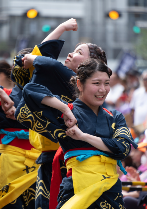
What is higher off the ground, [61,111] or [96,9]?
[61,111]

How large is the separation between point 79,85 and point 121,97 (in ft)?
23.2

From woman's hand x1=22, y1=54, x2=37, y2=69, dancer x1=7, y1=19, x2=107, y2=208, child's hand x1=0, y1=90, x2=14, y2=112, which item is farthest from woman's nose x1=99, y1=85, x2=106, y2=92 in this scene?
child's hand x1=0, y1=90, x2=14, y2=112

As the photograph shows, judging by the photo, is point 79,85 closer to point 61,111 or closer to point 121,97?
point 61,111

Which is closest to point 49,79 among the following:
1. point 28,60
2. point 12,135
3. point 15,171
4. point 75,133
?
point 28,60

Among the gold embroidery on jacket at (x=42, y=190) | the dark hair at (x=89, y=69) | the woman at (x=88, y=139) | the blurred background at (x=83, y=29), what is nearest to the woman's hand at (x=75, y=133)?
the woman at (x=88, y=139)

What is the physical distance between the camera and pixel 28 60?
9.59 feet

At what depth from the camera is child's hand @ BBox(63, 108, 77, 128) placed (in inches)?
97.5

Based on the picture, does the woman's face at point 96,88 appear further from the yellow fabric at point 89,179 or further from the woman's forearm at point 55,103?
the yellow fabric at point 89,179

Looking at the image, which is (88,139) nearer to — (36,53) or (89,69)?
(89,69)

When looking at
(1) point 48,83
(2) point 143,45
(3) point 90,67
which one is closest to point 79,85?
(3) point 90,67

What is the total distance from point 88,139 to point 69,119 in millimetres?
177

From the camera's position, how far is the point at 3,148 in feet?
12.2

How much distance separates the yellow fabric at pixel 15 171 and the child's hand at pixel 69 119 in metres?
1.33

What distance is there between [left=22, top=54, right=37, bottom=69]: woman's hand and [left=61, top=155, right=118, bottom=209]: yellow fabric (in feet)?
2.72
